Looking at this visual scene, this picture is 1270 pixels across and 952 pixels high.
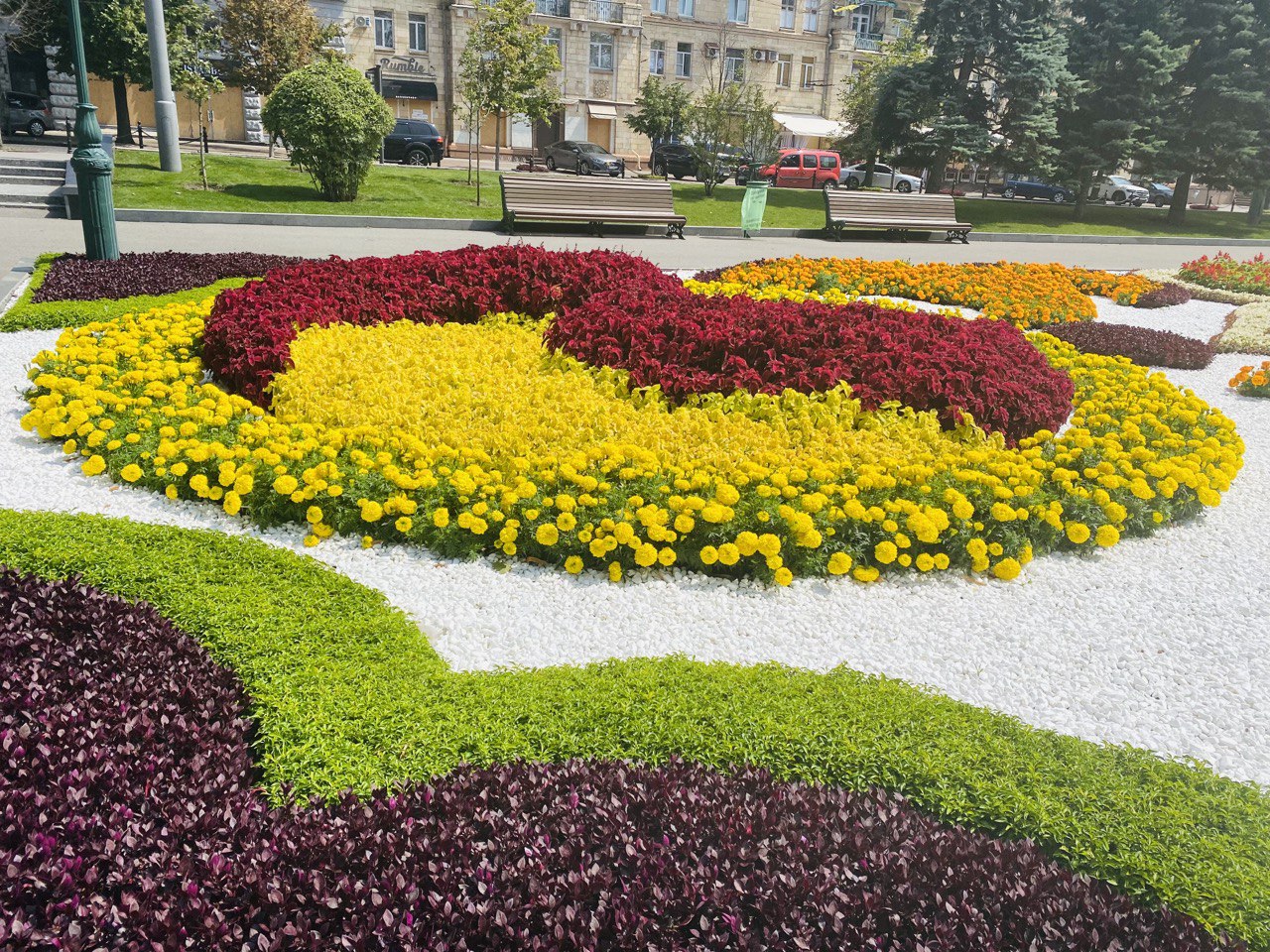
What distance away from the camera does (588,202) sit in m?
17.9

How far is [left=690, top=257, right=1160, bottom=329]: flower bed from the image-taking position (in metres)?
10.9

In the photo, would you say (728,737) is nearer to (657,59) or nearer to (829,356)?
(829,356)

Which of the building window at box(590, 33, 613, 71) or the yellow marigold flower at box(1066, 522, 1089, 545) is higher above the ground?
the building window at box(590, 33, 613, 71)

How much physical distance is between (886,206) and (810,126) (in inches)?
1106

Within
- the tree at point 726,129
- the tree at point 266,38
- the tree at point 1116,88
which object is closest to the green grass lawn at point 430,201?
the tree at point 726,129

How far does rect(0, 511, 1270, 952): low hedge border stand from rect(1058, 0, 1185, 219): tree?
2767 centimetres

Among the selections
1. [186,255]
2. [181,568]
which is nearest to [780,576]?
[181,568]

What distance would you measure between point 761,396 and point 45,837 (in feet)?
15.5

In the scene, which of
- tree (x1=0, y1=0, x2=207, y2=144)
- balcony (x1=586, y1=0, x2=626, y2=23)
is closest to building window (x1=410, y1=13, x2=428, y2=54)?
balcony (x1=586, y1=0, x2=626, y2=23)

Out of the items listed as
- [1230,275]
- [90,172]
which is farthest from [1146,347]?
[90,172]

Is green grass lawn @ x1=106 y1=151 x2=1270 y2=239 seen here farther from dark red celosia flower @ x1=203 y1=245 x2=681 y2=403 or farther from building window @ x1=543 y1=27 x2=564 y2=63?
building window @ x1=543 y1=27 x2=564 y2=63

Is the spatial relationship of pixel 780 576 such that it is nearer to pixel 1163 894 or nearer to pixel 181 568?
pixel 1163 894

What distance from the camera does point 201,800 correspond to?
2.32 meters

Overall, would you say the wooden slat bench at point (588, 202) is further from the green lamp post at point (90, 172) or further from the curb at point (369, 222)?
the green lamp post at point (90, 172)
